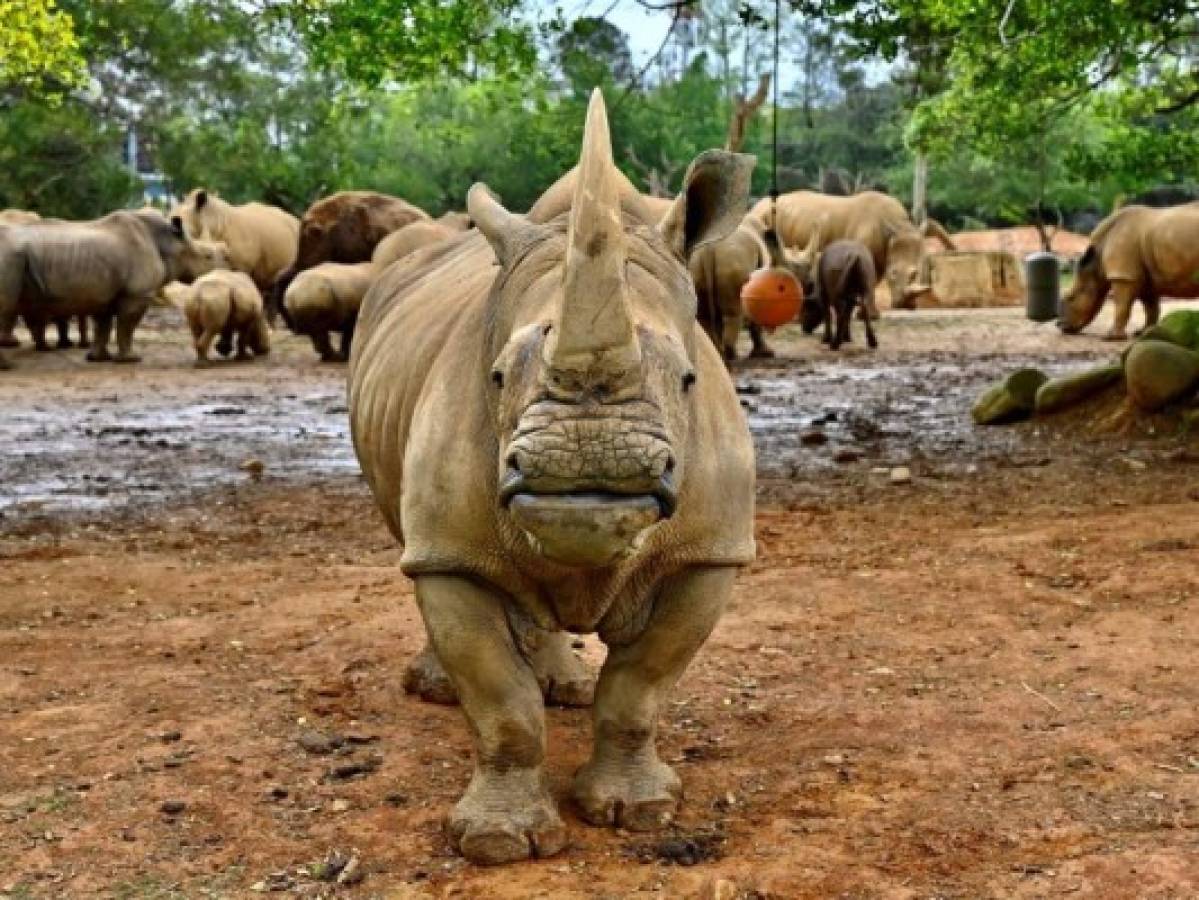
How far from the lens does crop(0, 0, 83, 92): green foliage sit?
40.5 ft

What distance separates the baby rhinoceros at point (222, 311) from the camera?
18.5 m

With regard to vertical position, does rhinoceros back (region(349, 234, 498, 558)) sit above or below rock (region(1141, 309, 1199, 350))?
above

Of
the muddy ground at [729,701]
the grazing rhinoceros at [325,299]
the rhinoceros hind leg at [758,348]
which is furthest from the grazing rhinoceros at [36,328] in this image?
the muddy ground at [729,701]

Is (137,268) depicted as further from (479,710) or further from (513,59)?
(479,710)

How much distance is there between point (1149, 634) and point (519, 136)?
89.0 ft

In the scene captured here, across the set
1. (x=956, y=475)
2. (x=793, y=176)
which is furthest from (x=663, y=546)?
(x=793, y=176)

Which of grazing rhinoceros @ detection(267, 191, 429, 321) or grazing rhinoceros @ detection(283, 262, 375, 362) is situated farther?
grazing rhinoceros @ detection(267, 191, 429, 321)

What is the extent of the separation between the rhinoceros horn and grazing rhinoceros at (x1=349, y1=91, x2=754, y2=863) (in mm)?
54

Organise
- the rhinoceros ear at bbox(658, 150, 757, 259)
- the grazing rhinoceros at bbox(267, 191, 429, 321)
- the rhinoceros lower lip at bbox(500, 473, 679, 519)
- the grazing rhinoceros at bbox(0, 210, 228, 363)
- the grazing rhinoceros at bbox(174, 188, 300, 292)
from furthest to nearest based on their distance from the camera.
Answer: the grazing rhinoceros at bbox(174, 188, 300, 292) → the grazing rhinoceros at bbox(267, 191, 429, 321) → the grazing rhinoceros at bbox(0, 210, 228, 363) → the rhinoceros ear at bbox(658, 150, 757, 259) → the rhinoceros lower lip at bbox(500, 473, 679, 519)

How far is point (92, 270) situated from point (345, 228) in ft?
12.5

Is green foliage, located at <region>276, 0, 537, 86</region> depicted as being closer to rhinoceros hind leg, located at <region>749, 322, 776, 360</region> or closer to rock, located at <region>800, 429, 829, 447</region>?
rock, located at <region>800, 429, 829, 447</region>

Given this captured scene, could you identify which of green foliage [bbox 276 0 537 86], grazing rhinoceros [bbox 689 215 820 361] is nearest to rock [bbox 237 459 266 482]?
green foliage [bbox 276 0 537 86]

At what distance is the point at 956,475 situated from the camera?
993 cm

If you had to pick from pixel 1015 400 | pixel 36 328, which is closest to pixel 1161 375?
pixel 1015 400
